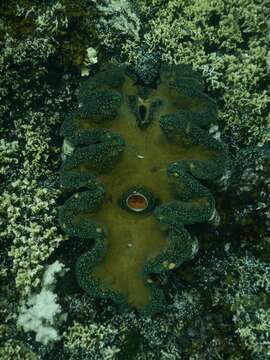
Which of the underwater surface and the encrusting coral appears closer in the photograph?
the encrusting coral

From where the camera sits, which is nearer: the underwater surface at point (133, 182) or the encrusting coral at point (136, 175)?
the encrusting coral at point (136, 175)

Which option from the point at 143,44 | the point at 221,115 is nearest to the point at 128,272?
the point at 221,115

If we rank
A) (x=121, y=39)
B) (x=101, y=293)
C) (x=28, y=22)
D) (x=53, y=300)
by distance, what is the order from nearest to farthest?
(x=101, y=293), (x=53, y=300), (x=28, y=22), (x=121, y=39)

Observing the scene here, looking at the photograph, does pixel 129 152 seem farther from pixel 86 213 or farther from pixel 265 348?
pixel 265 348
